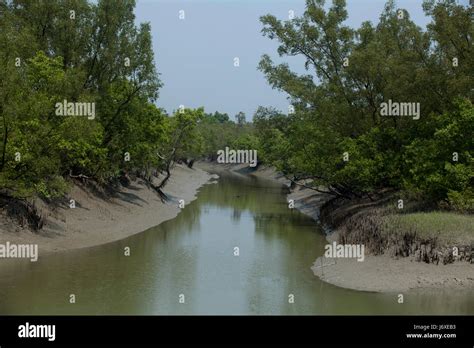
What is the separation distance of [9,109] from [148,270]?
1167 centimetres

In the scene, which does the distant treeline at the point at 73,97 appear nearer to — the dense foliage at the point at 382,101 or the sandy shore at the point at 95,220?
the sandy shore at the point at 95,220

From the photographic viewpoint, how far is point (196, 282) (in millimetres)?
27078

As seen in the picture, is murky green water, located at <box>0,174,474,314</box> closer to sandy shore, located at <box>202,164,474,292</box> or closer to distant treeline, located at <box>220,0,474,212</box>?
sandy shore, located at <box>202,164,474,292</box>

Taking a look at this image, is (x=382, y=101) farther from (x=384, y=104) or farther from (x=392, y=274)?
(x=392, y=274)

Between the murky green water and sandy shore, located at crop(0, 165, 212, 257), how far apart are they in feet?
5.35

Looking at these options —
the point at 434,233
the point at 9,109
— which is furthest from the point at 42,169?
the point at 434,233

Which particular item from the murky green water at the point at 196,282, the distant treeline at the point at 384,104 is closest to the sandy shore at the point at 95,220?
the murky green water at the point at 196,282

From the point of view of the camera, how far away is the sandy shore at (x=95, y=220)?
3234 centimetres

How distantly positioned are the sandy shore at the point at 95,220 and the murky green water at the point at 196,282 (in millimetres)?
1631

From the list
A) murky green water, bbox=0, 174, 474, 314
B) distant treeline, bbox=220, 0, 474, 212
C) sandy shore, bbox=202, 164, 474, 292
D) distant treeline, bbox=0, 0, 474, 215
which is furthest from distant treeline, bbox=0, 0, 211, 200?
sandy shore, bbox=202, 164, 474, 292

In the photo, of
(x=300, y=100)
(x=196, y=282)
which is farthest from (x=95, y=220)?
(x=300, y=100)

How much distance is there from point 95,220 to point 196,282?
1632cm

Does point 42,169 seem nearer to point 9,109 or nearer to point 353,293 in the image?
point 9,109
